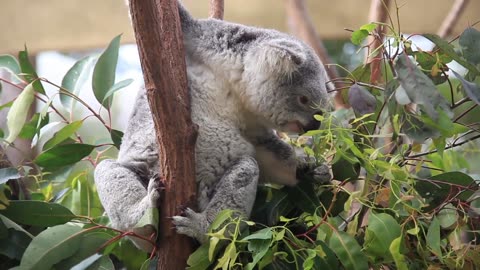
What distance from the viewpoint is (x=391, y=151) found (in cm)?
246

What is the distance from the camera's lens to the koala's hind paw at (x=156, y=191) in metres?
2.13

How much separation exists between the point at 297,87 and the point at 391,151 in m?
0.44

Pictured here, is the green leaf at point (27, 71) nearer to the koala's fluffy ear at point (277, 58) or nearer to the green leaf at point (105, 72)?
the green leaf at point (105, 72)

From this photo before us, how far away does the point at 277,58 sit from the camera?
249cm

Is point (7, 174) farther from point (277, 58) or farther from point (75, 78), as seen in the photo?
point (277, 58)

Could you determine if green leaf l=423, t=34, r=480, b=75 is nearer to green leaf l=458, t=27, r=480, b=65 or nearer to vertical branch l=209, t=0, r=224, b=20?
green leaf l=458, t=27, r=480, b=65

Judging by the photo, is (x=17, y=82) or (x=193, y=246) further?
(x=17, y=82)

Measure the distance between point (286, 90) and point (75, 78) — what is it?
3.36ft

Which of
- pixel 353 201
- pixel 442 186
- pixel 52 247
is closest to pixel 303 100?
pixel 353 201

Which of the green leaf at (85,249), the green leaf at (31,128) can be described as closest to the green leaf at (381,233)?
the green leaf at (85,249)

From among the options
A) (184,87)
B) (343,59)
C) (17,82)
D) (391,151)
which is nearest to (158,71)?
(184,87)

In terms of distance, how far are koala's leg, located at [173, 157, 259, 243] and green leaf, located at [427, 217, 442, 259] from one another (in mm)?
636

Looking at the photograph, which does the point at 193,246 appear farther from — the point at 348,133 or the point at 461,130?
the point at 461,130

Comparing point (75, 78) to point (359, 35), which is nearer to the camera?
point (359, 35)
